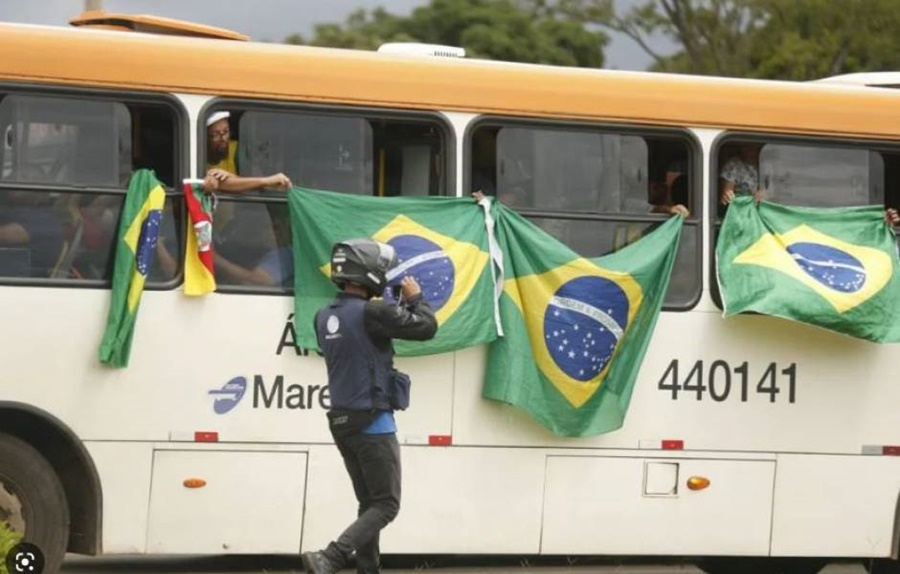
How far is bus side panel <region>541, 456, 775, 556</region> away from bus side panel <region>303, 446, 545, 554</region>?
15cm

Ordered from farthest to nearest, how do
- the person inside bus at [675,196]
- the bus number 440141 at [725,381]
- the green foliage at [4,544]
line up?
the person inside bus at [675,196]
the bus number 440141 at [725,381]
the green foliage at [4,544]

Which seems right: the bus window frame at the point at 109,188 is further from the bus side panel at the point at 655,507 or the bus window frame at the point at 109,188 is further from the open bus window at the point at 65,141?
the bus side panel at the point at 655,507

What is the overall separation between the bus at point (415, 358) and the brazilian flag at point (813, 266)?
5.8 inches

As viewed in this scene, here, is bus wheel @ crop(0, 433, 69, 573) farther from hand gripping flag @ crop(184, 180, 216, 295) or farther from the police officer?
the police officer

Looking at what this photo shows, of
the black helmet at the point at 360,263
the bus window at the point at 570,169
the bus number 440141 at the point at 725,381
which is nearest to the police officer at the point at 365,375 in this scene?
the black helmet at the point at 360,263

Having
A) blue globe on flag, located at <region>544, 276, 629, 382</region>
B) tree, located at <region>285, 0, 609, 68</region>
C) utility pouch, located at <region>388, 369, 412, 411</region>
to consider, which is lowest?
utility pouch, located at <region>388, 369, 412, 411</region>

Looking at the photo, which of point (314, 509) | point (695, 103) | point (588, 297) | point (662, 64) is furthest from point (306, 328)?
point (662, 64)

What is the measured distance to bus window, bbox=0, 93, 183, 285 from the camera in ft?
32.0

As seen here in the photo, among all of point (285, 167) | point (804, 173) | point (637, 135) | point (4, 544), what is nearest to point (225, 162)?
point (285, 167)

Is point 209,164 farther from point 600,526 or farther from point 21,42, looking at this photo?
point 600,526

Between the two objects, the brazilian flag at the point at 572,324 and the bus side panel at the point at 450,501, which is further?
the brazilian flag at the point at 572,324

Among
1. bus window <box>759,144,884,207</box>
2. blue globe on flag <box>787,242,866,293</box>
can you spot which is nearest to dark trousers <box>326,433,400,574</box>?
blue globe on flag <box>787,242,866,293</box>

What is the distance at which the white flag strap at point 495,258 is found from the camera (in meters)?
10.5

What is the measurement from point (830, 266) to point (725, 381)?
0.93 meters
